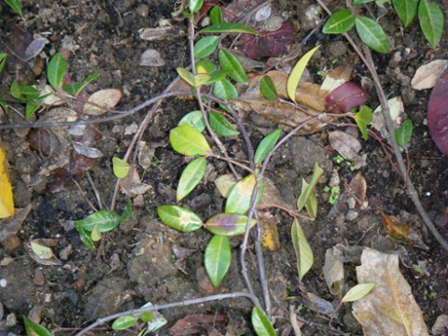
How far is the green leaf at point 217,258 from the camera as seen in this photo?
5.49 ft

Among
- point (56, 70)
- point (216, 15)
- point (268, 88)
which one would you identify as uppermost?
point (216, 15)

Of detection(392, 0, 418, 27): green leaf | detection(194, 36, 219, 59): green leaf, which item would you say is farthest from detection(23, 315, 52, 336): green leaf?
detection(392, 0, 418, 27): green leaf

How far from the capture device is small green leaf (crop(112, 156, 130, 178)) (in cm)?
174

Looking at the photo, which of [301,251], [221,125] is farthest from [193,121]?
[301,251]

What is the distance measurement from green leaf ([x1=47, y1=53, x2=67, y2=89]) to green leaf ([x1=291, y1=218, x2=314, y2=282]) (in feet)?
3.02

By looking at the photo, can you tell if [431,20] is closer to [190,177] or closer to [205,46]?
[205,46]

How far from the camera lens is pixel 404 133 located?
5.80 feet

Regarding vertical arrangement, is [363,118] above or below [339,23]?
below

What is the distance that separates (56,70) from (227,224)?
78 centimetres

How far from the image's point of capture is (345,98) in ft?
5.93

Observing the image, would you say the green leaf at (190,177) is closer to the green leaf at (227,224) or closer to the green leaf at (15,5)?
the green leaf at (227,224)

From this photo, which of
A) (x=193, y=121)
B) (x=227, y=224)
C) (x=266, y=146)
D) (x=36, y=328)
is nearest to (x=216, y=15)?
(x=193, y=121)

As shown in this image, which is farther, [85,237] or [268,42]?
[268,42]

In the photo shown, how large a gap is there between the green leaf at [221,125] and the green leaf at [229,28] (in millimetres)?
267
